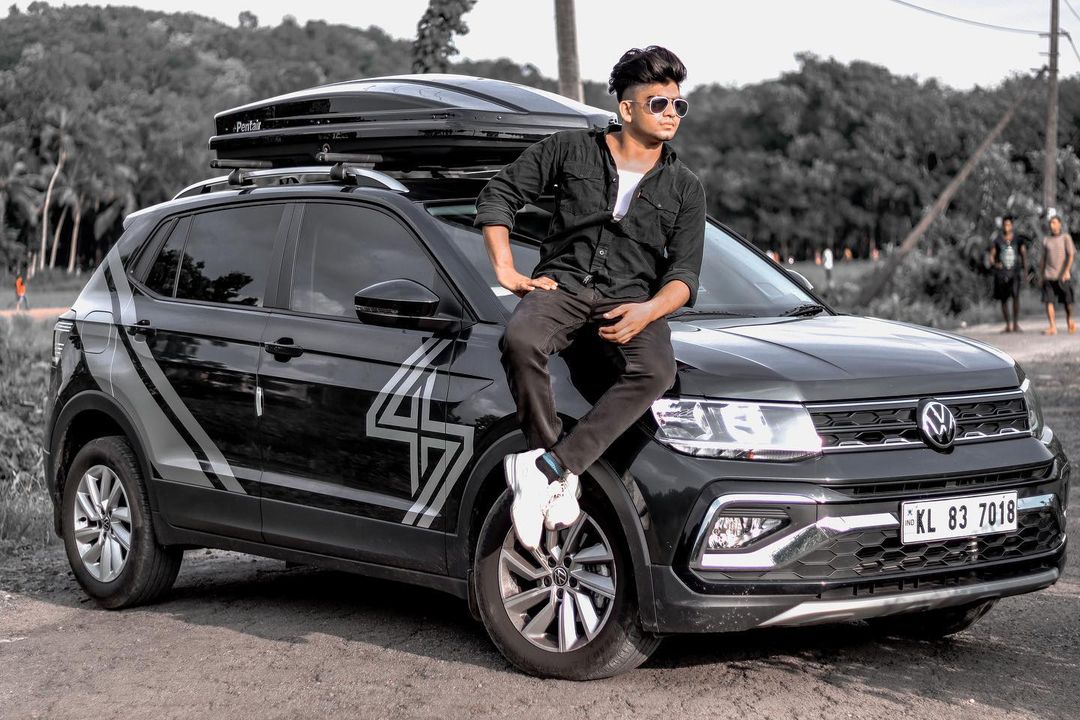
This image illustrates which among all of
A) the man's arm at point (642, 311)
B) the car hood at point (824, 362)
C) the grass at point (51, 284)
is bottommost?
the grass at point (51, 284)

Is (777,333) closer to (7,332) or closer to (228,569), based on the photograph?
(228,569)

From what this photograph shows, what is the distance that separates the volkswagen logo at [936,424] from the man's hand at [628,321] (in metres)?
0.92

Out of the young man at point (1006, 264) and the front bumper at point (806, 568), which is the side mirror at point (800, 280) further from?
the young man at point (1006, 264)

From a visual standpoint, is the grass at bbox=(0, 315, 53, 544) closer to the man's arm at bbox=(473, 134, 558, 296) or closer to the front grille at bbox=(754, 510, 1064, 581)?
the man's arm at bbox=(473, 134, 558, 296)

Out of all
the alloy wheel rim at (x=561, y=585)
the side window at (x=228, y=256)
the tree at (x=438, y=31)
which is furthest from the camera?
the tree at (x=438, y=31)

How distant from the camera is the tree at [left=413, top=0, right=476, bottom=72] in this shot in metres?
20.6

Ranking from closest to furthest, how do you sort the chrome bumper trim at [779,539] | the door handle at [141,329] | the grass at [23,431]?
the chrome bumper trim at [779,539] < the door handle at [141,329] < the grass at [23,431]

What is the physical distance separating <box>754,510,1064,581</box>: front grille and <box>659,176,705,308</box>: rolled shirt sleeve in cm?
97

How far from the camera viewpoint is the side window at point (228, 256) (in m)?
6.25

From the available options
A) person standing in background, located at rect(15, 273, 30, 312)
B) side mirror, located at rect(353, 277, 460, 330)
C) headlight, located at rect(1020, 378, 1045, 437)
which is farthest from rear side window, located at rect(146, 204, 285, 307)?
person standing in background, located at rect(15, 273, 30, 312)

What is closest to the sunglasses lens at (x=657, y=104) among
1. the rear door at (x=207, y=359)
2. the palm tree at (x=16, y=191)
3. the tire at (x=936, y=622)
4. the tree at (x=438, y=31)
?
the rear door at (x=207, y=359)

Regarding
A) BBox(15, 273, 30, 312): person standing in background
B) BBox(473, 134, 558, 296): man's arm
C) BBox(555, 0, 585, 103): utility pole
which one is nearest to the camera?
BBox(473, 134, 558, 296): man's arm

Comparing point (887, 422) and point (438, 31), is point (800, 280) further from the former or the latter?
point (438, 31)

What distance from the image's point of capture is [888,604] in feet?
15.3
